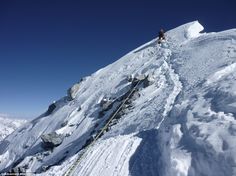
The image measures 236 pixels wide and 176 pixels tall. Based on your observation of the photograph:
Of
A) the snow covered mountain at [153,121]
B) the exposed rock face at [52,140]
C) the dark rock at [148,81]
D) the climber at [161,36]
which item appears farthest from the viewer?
the climber at [161,36]

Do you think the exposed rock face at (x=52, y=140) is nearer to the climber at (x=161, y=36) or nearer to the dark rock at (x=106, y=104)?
the dark rock at (x=106, y=104)

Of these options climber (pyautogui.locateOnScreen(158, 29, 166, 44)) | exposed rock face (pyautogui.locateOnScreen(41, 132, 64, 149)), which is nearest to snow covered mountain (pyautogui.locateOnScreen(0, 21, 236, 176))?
exposed rock face (pyautogui.locateOnScreen(41, 132, 64, 149))

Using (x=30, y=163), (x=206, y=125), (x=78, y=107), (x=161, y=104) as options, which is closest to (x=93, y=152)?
(x=161, y=104)

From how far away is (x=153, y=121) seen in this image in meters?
15.4

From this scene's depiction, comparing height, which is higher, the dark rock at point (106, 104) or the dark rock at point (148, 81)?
the dark rock at point (148, 81)

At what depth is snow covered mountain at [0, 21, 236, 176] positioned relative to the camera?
10.5 meters

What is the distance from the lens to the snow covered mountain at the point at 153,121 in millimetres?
10531

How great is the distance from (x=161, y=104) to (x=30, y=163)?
1338cm

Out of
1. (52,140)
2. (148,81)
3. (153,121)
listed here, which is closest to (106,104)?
(148,81)

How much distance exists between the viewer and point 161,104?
57.0ft

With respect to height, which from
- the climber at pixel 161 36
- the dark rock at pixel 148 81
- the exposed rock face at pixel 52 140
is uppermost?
the climber at pixel 161 36

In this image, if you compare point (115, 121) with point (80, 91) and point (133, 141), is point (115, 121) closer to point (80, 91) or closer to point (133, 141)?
point (133, 141)

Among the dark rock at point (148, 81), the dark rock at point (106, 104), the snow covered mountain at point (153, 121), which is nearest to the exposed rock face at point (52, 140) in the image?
the snow covered mountain at point (153, 121)

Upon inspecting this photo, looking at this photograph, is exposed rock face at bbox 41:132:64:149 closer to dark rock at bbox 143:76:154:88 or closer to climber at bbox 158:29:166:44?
dark rock at bbox 143:76:154:88
